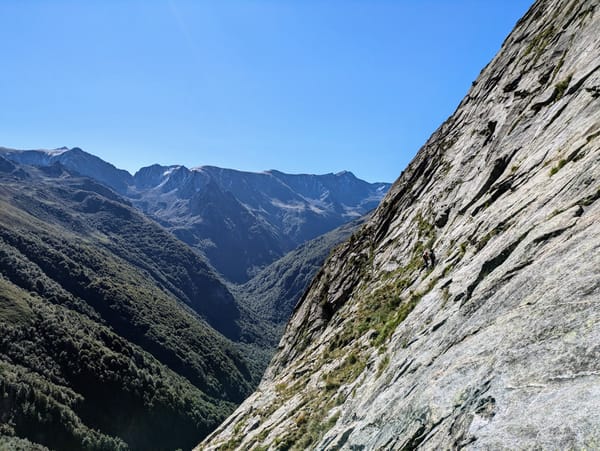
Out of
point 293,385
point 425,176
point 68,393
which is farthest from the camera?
point 68,393

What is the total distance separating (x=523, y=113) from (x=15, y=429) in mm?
165855

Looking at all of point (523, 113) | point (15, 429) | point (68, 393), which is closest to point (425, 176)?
point (523, 113)

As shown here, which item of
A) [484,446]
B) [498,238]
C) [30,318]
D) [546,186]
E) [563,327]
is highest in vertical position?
[30,318]

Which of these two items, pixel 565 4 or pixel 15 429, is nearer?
pixel 565 4

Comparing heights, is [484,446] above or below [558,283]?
below

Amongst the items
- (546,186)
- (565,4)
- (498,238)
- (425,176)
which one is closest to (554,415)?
(498,238)

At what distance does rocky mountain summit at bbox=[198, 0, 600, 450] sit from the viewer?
9469 mm

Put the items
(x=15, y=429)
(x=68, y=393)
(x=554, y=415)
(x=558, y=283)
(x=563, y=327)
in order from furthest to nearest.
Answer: (x=68, y=393) → (x=15, y=429) → (x=558, y=283) → (x=563, y=327) → (x=554, y=415)

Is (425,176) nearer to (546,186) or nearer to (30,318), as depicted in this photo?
(546,186)

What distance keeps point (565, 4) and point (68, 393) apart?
18387 cm

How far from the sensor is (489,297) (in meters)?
14.4

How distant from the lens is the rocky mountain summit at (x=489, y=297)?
31.1ft

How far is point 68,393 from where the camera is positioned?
147 metres

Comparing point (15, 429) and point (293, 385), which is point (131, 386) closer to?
point (15, 429)
